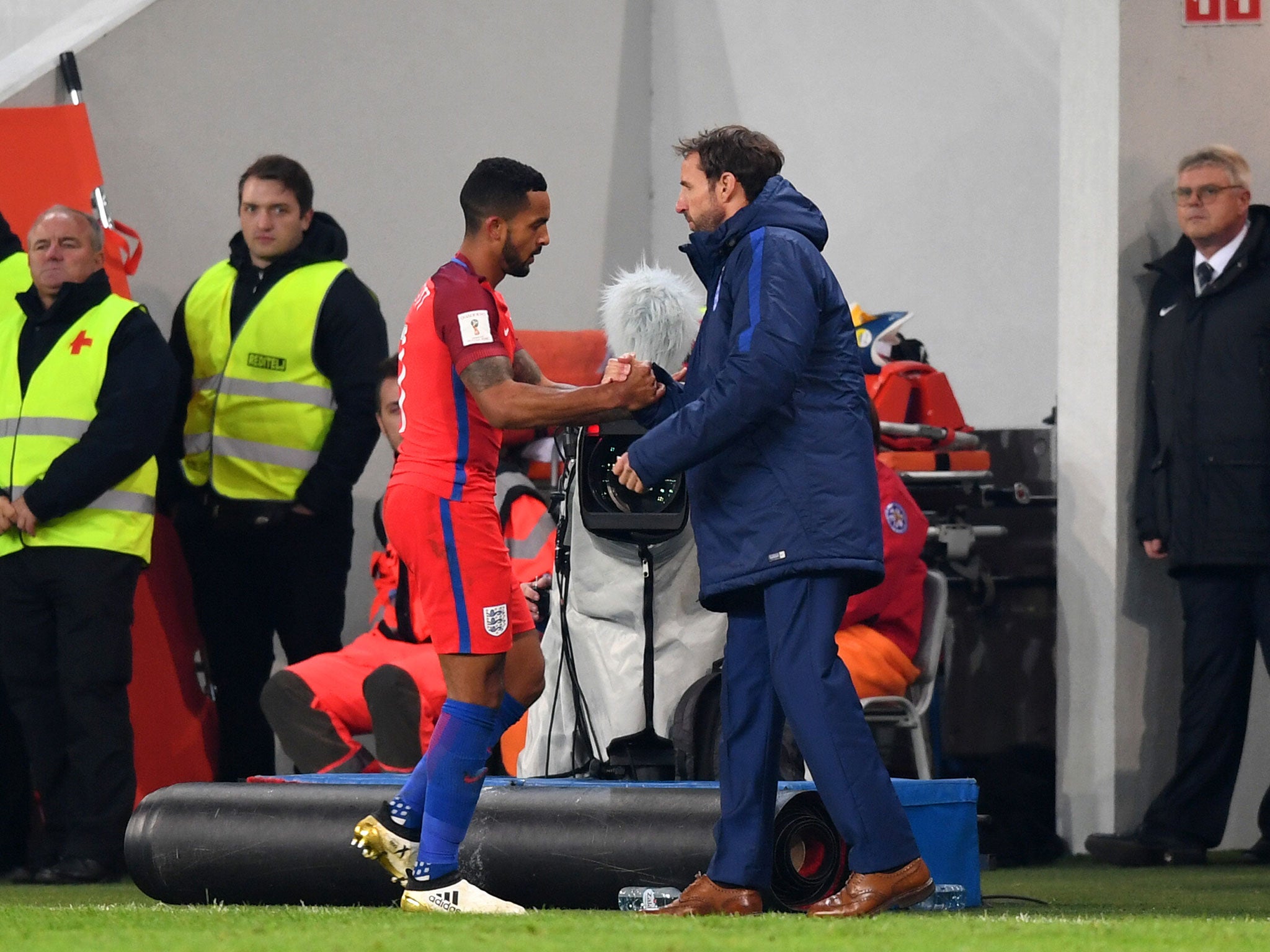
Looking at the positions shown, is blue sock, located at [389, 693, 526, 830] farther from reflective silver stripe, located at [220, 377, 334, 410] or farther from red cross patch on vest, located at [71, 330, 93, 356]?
reflective silver stripe, located at [220, 377, 334, 410]

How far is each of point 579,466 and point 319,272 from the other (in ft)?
5.51

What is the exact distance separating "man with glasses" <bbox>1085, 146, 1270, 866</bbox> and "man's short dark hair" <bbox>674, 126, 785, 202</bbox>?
240 centimetres

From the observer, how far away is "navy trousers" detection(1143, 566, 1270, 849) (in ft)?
18.9

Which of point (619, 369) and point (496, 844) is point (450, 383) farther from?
point (496, 844)

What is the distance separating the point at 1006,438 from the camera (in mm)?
6383

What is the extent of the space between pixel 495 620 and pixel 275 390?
2.46m

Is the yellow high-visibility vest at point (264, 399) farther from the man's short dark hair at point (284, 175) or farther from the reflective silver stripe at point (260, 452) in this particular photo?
the man's short dark hair at point (284, 175)

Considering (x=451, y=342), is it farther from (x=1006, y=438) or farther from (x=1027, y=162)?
(x=1027, y=162)

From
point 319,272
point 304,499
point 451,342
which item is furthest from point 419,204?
point 451,342

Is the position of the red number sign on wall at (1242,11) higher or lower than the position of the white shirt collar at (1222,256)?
higher

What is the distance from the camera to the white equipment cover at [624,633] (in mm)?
4949

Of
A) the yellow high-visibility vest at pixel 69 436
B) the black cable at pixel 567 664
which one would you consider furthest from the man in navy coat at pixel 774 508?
the yellow high-visibility vest at pixel 69 436

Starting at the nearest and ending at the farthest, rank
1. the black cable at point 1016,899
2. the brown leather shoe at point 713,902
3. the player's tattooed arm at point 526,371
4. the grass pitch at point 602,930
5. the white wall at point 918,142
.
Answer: the grass pitch at point 602,930, the brown leather shoe at point 713,902, the player's tattooed arm at point 526,371, the black cable at point 1016,899, the white wall at point 918,142

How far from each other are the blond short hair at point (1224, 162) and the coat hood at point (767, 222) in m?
2.35
